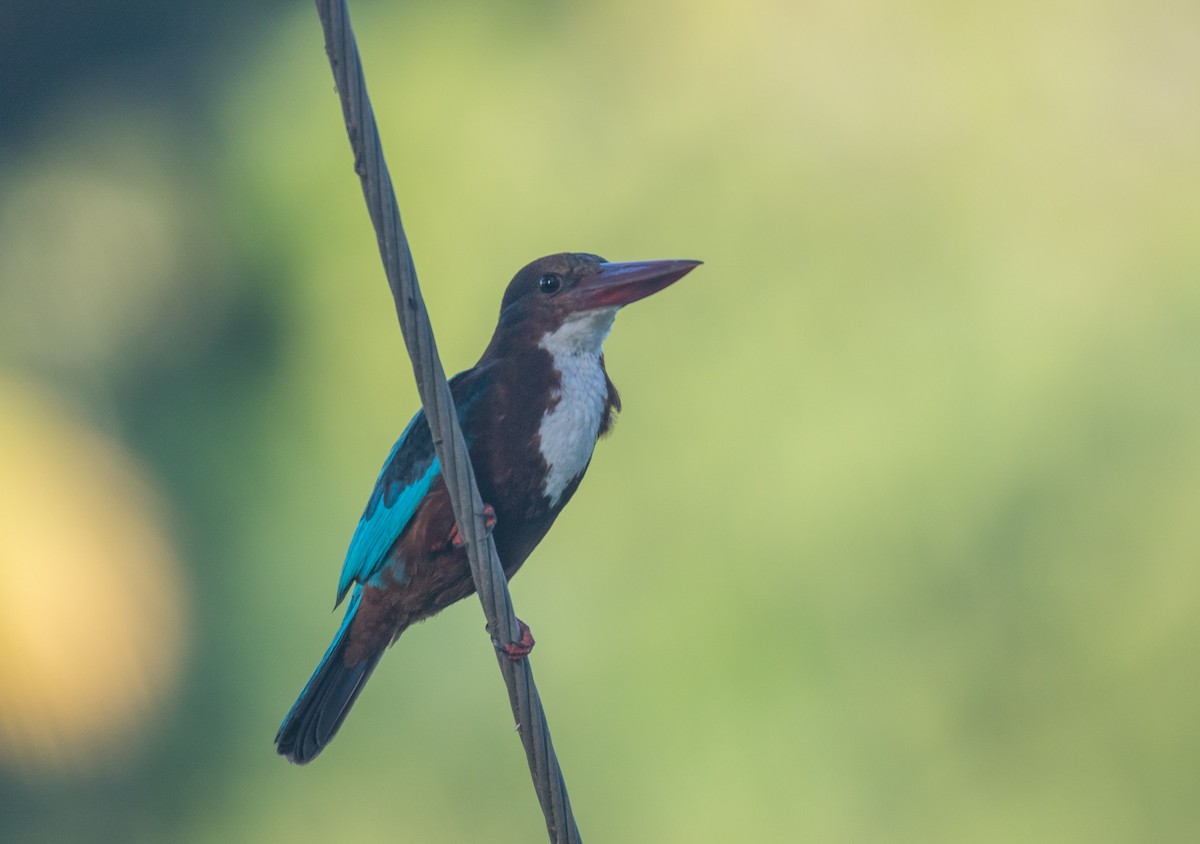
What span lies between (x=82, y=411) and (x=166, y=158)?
3441mm

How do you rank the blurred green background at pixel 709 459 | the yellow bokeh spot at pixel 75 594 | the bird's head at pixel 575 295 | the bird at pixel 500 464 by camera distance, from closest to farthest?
the bird at pixel 500 464 → the bird's head at pixel 575 295 → the blurred green background at pixel 709 459 → the yellow bokeh spot at pixel 75 594

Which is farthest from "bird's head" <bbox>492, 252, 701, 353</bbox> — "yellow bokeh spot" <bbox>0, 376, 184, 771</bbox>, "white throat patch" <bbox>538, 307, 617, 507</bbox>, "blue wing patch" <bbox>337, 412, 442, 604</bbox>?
"yellow bokeh spot" <bbox>0, 376, 184, 771</bbox>

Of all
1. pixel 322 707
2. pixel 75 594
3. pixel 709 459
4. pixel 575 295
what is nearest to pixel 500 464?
pixel 575 295

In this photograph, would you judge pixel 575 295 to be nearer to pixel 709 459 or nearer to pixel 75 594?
pixel 709 459

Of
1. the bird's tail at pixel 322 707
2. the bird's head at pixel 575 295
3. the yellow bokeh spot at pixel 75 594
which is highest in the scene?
the yellow bokeh spot at pixel 75 594

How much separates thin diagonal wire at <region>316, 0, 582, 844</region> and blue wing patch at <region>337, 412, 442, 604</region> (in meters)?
0.65

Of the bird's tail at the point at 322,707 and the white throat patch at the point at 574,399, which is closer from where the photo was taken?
the white throat patch at the point at 574,399

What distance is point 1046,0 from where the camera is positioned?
9.84 m

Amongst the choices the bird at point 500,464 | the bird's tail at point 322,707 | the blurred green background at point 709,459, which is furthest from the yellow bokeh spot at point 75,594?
the bird at point 500,464

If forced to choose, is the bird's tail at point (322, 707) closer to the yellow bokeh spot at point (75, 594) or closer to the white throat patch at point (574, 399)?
the white throat patch at point (574, 399)

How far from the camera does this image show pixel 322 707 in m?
3.37

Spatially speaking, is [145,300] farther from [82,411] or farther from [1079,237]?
[1079,237]

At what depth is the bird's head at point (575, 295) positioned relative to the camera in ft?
10.7

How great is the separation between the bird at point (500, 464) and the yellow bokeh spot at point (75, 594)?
6584mm
